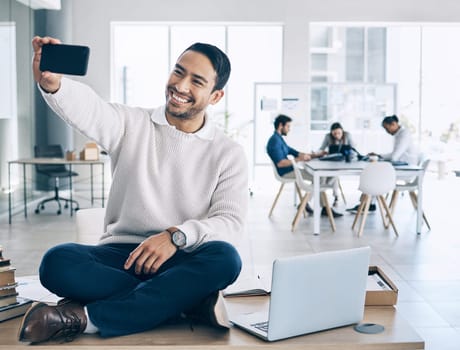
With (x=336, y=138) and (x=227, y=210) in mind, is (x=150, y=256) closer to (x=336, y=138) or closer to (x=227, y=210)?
(x=227, y=210)

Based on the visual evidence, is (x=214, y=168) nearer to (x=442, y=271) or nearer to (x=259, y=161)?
(x=442, y=271)

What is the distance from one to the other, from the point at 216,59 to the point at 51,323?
1192 mm

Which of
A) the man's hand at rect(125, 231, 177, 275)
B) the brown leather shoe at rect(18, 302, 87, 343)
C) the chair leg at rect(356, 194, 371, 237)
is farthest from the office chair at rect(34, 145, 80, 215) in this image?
the brown leather shoe at rect(18, 302, 87, 343)

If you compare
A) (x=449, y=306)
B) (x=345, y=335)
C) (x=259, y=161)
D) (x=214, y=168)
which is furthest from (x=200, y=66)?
(x=259, y=161)

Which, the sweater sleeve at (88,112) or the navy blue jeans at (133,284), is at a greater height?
the sweater sleeve at (88,112)

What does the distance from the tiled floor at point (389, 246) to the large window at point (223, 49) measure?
287cm

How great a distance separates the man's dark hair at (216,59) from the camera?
2623mm

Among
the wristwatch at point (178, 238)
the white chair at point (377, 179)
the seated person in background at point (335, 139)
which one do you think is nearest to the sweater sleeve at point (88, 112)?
the wristwatch at point (178, 238)

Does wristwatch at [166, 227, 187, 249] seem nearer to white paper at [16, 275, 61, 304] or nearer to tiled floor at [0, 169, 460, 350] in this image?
white paper at [16, 275, 61, 304]

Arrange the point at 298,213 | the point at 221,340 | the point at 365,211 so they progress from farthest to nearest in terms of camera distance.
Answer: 1. the point at 298,213
2. the point at 365,211
3. the point at 221,340

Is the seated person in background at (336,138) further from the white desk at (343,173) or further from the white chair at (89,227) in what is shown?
the white chair at (89,227)

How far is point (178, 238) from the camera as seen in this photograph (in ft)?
7.39

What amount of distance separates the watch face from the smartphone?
1.99 feet

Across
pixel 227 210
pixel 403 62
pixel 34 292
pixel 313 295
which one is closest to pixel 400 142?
pixel 403 62
